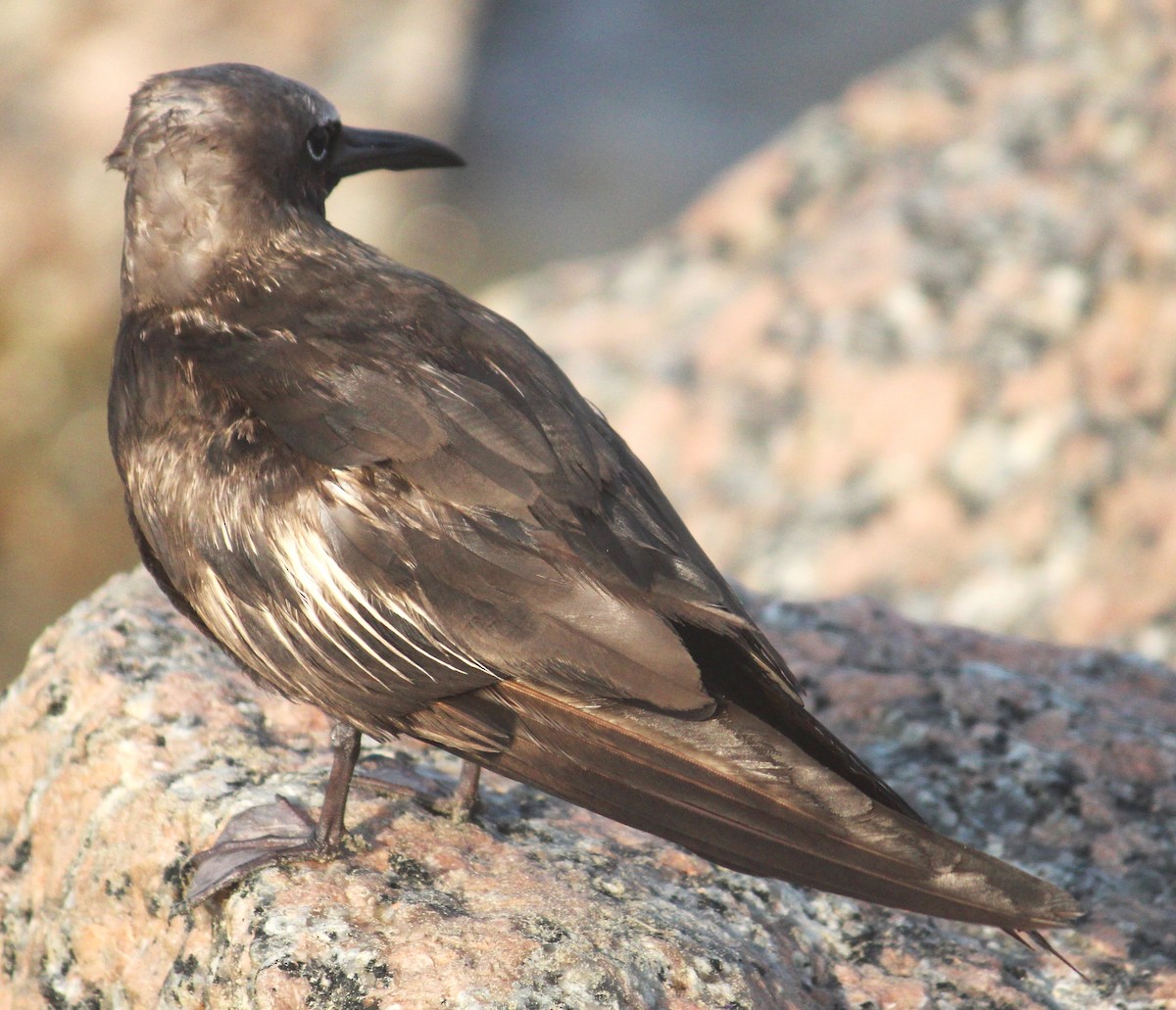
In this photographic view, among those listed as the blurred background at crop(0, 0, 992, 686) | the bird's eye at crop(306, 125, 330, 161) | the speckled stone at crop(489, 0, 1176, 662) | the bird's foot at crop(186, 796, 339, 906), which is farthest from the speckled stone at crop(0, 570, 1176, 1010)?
the blurred background at crop(0, 0, 992, 686)

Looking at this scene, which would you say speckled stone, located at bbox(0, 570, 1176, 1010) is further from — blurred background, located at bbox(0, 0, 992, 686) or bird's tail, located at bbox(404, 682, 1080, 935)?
blurred background, located at bbox(0, 0, 992, 686)

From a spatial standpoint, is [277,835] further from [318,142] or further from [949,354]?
[949,354]

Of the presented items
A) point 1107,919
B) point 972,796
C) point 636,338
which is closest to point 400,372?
point 972,796

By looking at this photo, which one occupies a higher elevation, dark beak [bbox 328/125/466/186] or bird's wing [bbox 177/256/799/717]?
dark beak [bbox 328/125/466/186]

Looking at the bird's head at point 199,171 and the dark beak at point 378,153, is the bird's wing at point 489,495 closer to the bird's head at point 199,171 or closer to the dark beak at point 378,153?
the bird's head at point 199,171

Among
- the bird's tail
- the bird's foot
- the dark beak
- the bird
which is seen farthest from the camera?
the dark beak

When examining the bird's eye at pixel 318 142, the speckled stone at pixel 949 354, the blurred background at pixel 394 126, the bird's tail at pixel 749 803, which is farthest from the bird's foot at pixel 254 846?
the blurred background at pixel 394 126

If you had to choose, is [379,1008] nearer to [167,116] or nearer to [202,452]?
[202,452]
